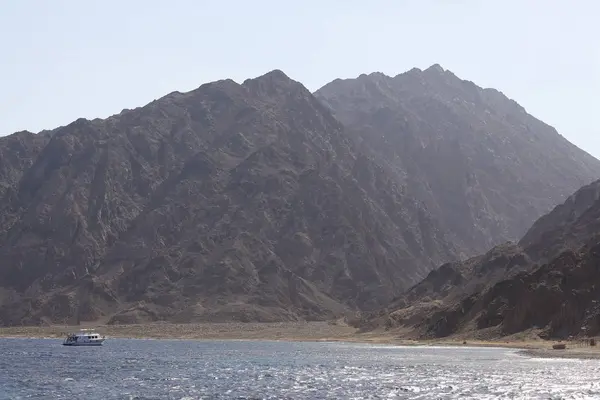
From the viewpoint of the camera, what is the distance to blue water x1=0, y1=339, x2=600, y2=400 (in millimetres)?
83562

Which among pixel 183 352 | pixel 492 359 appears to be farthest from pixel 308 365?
pixel 183 352

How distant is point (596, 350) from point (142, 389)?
7052cm

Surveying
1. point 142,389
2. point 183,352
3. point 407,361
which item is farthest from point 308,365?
point 183,352

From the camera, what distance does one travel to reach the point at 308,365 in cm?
12456

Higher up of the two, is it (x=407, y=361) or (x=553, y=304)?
(x=553, y=304)

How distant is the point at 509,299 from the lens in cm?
18200

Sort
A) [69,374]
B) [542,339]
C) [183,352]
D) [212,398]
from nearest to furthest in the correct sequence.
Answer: [212,398] < [69,374] < [542,339] < [183,352]

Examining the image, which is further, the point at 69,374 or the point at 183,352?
the point at 183,352

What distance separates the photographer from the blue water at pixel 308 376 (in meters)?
83.6

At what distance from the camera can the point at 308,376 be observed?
4119 inches

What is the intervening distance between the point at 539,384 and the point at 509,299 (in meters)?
97.1

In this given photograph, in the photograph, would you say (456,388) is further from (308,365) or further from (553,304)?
(553,304)

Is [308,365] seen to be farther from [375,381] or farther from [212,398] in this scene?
[212,398]

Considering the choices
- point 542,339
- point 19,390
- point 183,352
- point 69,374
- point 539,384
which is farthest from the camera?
point 183,352
